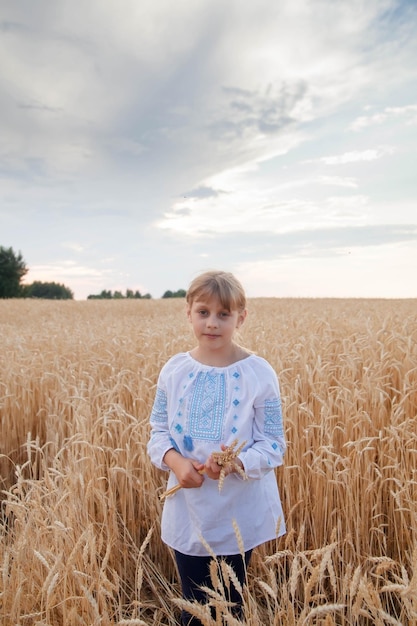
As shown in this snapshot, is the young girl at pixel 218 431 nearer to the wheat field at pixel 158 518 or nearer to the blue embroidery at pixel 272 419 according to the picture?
the blue embroidery at pixel 272 419

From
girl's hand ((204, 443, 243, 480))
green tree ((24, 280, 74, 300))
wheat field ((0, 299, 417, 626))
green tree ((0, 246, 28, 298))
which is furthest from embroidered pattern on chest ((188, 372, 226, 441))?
green tree ((24, 280, 74, 300))

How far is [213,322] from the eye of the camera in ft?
6.45

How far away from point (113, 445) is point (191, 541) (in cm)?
167

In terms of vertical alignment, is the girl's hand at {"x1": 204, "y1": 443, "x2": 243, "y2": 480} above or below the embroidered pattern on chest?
below

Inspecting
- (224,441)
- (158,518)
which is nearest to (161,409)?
(224,441)

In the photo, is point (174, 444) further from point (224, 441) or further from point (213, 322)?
point (213, 322)

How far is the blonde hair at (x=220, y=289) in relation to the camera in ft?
6.50

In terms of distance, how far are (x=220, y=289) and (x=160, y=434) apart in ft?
2.11

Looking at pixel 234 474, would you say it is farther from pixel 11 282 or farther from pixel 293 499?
pixel 11 282

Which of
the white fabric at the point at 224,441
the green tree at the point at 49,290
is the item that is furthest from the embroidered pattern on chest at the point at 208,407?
the green tree at the point at 49,290

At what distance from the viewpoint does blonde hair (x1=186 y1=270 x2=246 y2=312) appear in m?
1.98

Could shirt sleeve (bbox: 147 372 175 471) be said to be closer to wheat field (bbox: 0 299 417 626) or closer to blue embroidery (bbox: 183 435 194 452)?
blue embroidery (bbox: 183 435 194 452)

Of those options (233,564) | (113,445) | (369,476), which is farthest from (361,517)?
(113,445)

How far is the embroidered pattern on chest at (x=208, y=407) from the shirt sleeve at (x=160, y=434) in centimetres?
13
